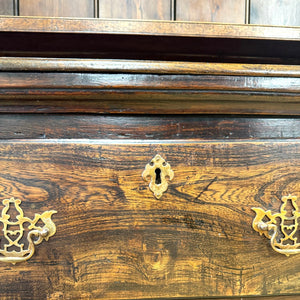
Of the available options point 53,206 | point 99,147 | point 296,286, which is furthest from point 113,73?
point 296,286

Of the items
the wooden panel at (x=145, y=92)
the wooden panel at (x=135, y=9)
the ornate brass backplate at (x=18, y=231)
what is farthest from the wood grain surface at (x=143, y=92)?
the wooden panel at (x=135, y=9)

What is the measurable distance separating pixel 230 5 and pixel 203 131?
43 cm

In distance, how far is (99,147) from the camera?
0.38m

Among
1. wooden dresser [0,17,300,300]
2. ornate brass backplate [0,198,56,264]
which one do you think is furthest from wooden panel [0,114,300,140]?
ornate brass backplate [0,198,56,264]

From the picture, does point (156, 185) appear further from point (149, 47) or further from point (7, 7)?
point (7, 7)

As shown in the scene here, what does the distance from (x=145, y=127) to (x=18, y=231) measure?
0.77ft

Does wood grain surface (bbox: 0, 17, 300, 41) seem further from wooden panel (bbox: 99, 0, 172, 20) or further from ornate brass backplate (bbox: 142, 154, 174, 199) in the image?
ornate brass backplate (bbox: 142, 154, 174, 199)

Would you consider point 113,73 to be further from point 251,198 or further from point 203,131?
point 251,198

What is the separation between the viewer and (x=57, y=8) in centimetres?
61

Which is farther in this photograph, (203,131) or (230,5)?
(230,5)

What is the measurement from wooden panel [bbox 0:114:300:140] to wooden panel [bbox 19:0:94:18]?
36 cm

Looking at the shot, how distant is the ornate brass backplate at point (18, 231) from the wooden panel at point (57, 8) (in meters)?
0.47

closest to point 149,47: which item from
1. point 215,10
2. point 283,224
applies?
point 215,10

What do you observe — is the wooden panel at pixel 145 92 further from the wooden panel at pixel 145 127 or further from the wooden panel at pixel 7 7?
the wooden panel at pixel 7 7
